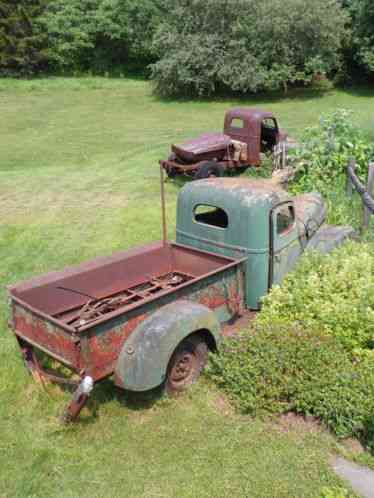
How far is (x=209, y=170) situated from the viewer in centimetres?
1174

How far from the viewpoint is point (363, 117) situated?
67.8ft

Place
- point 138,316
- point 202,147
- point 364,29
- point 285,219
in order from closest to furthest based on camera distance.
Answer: point 138,316, point 285,219, point 202,147, point 364,29

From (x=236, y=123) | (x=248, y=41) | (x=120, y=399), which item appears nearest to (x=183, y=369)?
(x=120, y=399)

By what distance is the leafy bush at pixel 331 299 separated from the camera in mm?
5000

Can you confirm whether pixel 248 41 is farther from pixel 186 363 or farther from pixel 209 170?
pixel 186 363

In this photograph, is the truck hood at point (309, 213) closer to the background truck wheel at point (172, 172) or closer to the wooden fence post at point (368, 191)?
the wooden fence post at point (368, 191)

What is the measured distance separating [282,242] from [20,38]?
3263 centimetres

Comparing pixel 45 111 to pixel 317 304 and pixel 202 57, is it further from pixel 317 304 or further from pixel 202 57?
pixel 317 304

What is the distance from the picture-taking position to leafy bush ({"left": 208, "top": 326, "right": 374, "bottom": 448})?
4203 mm

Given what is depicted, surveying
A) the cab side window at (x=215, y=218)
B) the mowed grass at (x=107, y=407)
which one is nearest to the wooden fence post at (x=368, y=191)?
the cab side window at (x=215, y=218)

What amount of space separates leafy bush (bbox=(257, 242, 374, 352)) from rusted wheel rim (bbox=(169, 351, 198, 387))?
2.87 ft

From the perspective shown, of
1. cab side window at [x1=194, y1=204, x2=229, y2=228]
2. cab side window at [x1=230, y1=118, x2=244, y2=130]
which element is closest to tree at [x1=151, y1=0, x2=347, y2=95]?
cab side window at [x1=230, y1=118, x2=244, y2=130]

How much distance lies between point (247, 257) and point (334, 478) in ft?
8.03

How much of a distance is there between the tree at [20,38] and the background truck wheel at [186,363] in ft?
105
